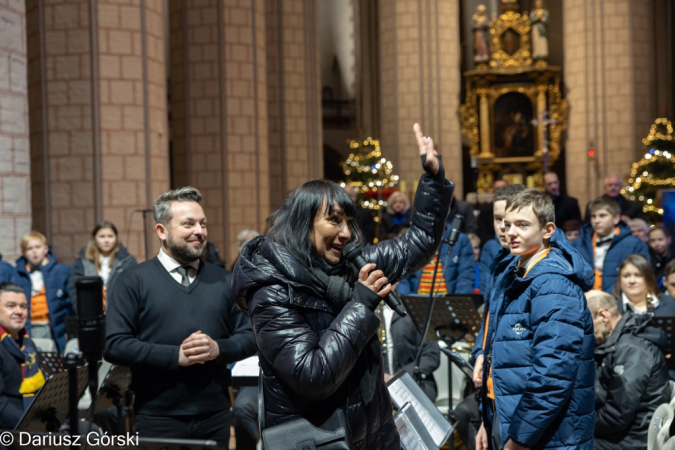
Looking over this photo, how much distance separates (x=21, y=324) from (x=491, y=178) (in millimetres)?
18333

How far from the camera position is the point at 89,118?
9.29 meters

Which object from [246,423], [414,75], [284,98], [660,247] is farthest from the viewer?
[414,75]

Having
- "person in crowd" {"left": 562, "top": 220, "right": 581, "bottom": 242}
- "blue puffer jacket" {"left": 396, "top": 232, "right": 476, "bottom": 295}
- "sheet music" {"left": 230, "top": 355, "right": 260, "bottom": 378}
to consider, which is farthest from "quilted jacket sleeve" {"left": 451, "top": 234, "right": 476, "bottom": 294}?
"sheet music" {"left": 230, "top": 355, "right": 260, "bottom": 378}

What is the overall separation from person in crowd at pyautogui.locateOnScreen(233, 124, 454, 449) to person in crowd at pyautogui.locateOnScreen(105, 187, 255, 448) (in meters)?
1.06

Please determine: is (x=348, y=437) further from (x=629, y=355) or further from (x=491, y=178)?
(x=491, y=178)

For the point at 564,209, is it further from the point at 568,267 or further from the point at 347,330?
the point at 347,330

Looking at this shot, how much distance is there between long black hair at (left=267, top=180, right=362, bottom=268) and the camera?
2.88 meters

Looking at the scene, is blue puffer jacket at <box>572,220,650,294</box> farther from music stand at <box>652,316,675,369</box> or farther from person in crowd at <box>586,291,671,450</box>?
person in crowd at <box>586,291,671,450</box>

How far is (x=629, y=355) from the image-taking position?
4.74 m

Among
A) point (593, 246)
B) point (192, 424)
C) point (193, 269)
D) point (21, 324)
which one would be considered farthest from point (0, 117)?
point (593, 246)

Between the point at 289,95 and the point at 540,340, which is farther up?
the point at 289,95

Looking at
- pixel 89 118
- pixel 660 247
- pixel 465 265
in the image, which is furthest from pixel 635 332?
pixel 89 118

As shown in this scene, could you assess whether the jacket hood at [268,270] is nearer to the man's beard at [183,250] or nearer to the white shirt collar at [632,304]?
the man's beard at [183,250]

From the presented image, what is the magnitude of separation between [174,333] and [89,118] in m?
5.80
